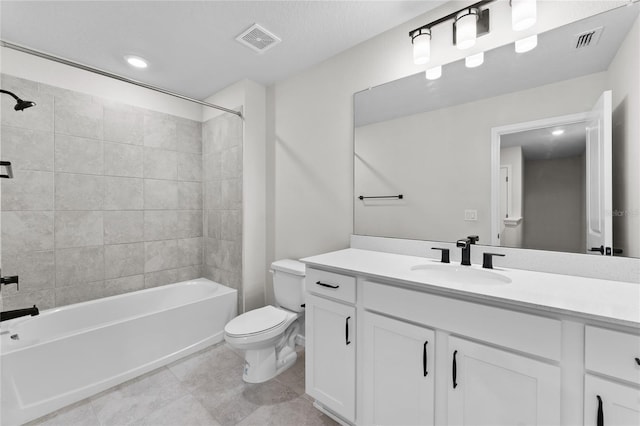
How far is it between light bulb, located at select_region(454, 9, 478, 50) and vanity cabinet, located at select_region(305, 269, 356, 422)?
140cm

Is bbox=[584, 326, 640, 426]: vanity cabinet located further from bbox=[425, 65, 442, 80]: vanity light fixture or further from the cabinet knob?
bbox=[425, 65, 442, 80]: vanity light fixture

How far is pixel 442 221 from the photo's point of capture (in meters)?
1.62

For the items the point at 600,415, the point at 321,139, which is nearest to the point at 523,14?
the point at 321,139

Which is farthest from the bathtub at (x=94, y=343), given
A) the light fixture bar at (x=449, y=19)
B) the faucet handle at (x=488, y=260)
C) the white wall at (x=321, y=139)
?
the light fixture bar at (x=449, y=19)

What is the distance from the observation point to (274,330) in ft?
6.15

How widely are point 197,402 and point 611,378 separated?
2.00m

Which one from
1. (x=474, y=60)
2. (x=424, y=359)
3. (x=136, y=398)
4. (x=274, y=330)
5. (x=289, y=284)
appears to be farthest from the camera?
(x=289, y=284)

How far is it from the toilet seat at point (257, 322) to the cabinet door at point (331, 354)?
1.35 ft

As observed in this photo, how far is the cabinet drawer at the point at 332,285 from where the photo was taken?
4.53ft

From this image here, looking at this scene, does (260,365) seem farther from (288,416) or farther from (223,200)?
(223,200)

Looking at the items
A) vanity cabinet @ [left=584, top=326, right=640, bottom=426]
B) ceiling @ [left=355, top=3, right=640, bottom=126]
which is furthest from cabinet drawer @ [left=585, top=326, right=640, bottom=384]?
ceiling @ [left=355, top=3, right=640, bottom=126]

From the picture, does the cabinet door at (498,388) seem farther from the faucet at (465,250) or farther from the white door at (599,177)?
the white door at (599,177)

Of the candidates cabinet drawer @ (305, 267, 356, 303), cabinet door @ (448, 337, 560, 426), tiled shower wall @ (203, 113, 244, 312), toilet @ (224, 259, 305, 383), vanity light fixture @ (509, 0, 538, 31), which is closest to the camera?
cabinet door @ (448, 337, 560, 426)

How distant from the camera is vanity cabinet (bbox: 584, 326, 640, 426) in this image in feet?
2.48
